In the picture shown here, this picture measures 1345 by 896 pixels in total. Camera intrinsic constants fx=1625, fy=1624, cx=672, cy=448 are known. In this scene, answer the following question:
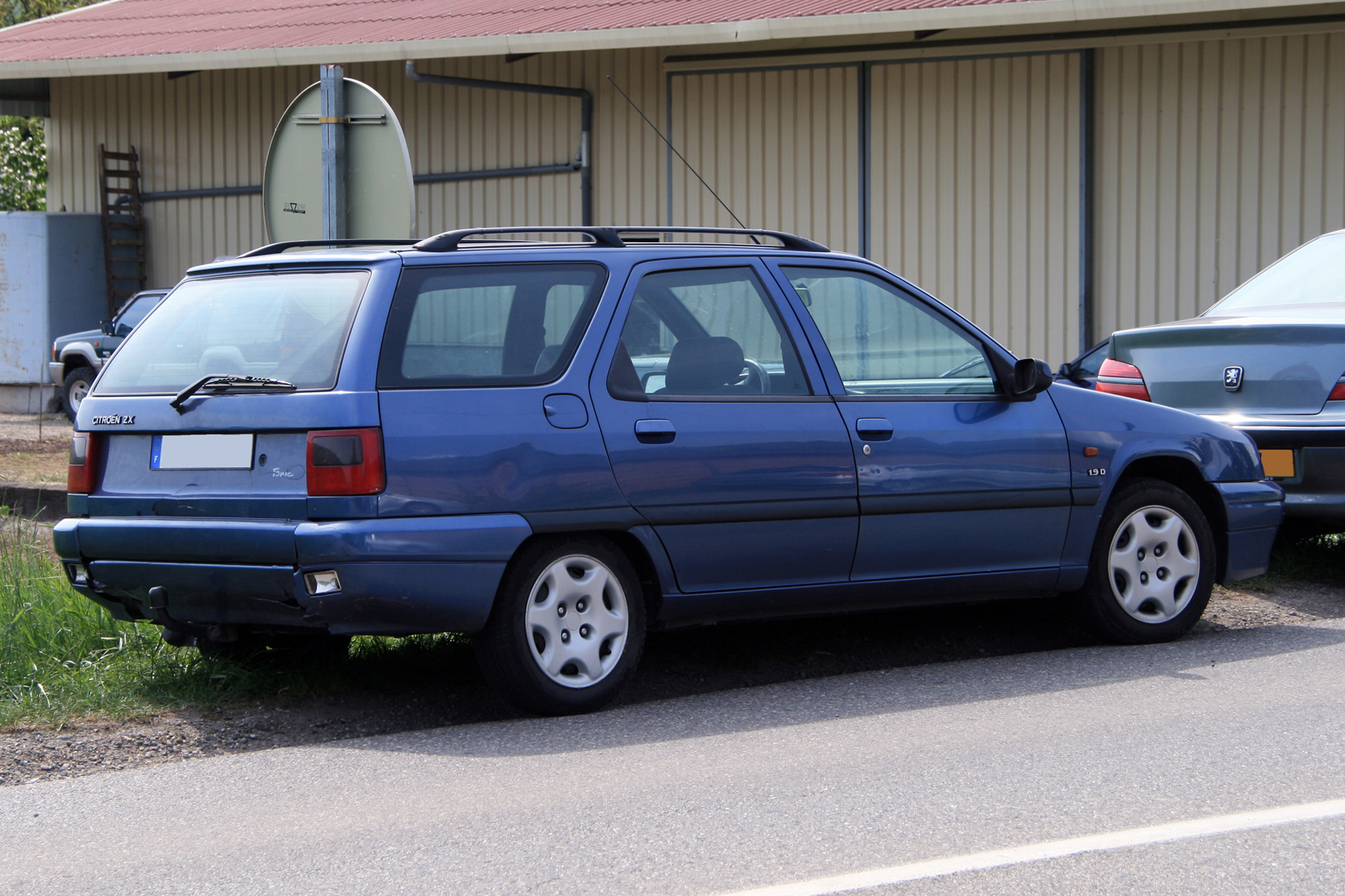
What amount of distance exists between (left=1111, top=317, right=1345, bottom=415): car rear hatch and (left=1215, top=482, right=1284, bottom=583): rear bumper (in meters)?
0.80

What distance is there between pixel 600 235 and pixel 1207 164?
8.68m

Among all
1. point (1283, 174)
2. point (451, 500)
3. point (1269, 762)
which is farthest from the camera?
point (1283, 174)

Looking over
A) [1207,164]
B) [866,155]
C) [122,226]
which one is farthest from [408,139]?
[1207,164]

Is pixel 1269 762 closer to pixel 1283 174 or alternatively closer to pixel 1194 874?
pixel 1194 874

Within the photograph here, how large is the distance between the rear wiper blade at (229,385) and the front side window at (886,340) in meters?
2.04

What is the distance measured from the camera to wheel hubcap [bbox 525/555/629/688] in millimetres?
5555

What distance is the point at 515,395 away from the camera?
18.2 feet

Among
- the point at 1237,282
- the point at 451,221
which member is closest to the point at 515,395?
the point at 1237,282

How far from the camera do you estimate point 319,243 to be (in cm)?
611

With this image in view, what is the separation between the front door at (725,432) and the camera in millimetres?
5746

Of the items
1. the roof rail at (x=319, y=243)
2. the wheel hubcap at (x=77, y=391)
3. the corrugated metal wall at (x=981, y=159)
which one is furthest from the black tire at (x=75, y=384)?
the roof rail at (x=319, y=243)

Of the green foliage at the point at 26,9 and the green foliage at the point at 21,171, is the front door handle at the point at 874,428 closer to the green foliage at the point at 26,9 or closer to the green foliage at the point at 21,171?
the green foliage at the point at 21,171

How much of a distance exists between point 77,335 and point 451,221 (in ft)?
16.2

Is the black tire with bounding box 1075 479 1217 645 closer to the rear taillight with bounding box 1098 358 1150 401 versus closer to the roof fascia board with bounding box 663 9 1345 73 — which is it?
the rear taillight with bounding box 1098 358 1150 401
